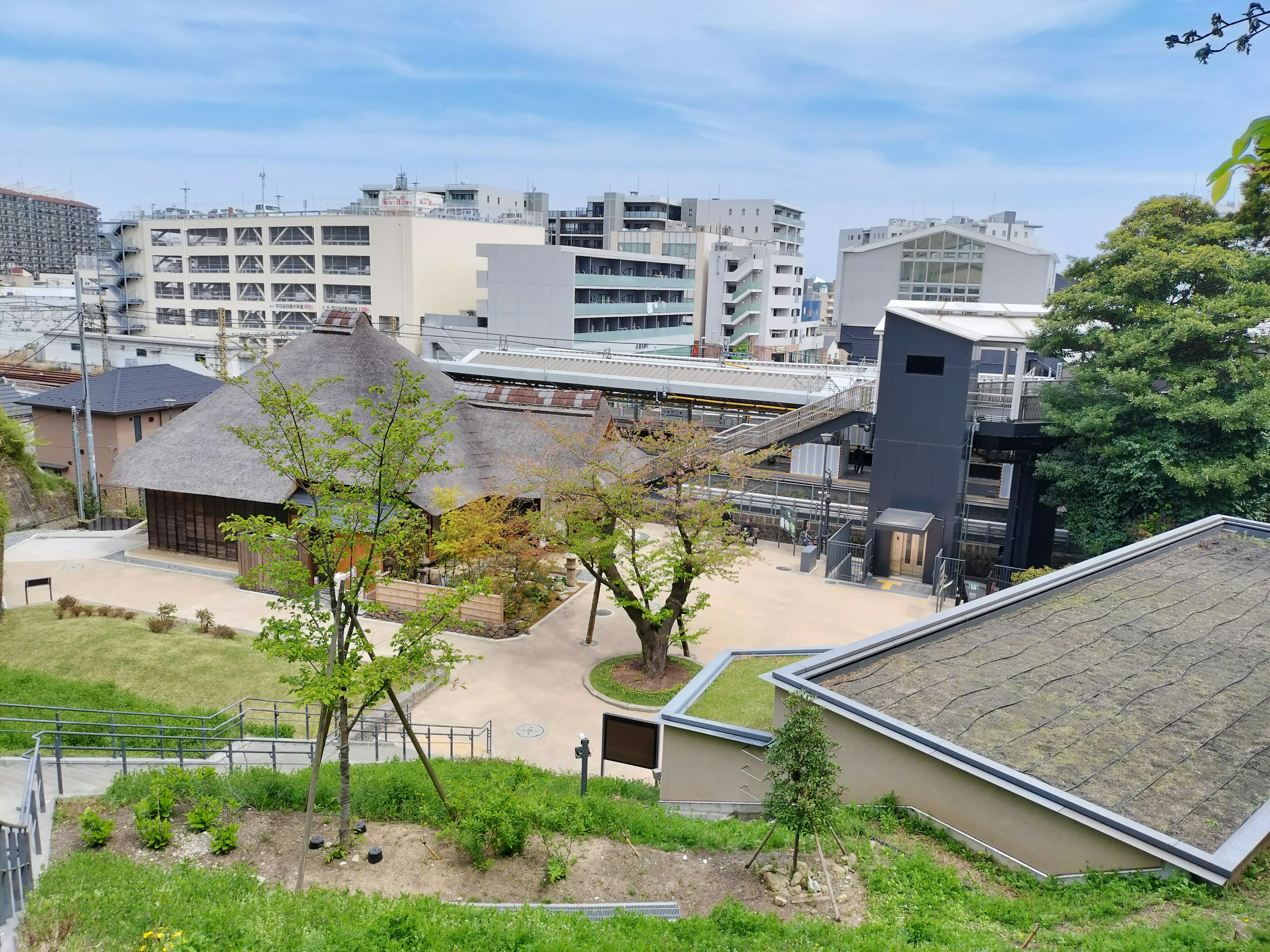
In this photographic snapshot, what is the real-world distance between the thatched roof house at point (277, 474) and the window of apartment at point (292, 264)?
3763 centimetres

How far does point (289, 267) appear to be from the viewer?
212ft

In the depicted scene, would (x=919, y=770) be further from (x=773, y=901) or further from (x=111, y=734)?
(x=111, y=734)

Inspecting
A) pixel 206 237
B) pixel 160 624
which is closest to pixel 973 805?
pixel 160 624

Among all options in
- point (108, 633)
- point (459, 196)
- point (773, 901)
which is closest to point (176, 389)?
point (108, 633)

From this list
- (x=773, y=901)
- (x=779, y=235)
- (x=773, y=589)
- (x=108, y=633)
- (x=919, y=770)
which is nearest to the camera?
(x=773, y=901)

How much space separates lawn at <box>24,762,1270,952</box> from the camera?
25.3 feet

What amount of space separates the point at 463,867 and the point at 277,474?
17.5 meters

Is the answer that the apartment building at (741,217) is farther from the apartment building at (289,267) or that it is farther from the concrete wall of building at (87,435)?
the concrete wall of building at (87,435)

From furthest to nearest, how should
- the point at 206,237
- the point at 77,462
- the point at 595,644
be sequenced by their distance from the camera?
the point at 206,237
the point at 77,462
the point at 595,644

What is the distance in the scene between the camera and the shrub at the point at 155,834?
10578 mm

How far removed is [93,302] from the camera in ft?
233

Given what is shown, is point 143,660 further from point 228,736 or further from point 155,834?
point 155,834

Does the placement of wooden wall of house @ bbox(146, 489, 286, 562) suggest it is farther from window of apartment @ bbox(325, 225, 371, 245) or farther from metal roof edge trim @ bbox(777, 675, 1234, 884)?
window of apartment @ bbox(325, 225, 371, 245)

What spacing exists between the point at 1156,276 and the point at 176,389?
3627 centimetres
